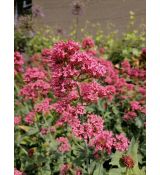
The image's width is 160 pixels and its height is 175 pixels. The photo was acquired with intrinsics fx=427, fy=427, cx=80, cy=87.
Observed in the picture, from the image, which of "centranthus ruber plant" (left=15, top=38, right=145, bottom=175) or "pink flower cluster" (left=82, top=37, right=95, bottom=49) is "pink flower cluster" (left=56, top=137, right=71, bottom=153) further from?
"pink flower cluster" (left=82, top=37, right=95, bottom=49)

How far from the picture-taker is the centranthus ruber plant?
1177 millimetres

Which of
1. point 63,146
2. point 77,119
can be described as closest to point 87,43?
point 63,146

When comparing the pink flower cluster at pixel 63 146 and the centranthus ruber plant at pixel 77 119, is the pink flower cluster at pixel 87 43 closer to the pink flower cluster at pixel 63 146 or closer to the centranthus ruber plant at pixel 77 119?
the centranthus ruber plant at pixel 77 119

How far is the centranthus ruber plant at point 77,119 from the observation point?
3.86 feet

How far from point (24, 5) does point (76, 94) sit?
7567mm

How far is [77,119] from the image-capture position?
1223 mm

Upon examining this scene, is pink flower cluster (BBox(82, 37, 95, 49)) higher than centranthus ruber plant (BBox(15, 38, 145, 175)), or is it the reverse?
pink flower cluster (BBox(82, 37, 95, 49))

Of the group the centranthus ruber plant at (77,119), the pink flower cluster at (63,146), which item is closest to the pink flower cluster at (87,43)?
the centranthus ruber plant at (77,119)

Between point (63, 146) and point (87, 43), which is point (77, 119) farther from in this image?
point (87, 43)

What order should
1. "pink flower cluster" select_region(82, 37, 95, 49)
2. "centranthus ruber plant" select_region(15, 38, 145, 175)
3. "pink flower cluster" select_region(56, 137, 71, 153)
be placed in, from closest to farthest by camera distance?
"centranthus ruber plant" select_region(15, 38, 145, 175), "pink flower cluster" select_region(56, 137, 71, 153), "pink flower cluster" select_region(82, 37, 95, 49)

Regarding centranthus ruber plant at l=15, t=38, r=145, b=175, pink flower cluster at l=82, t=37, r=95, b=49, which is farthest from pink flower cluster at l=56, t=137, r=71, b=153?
pink flower cluster at l=82, t=37, r=95, b=49
